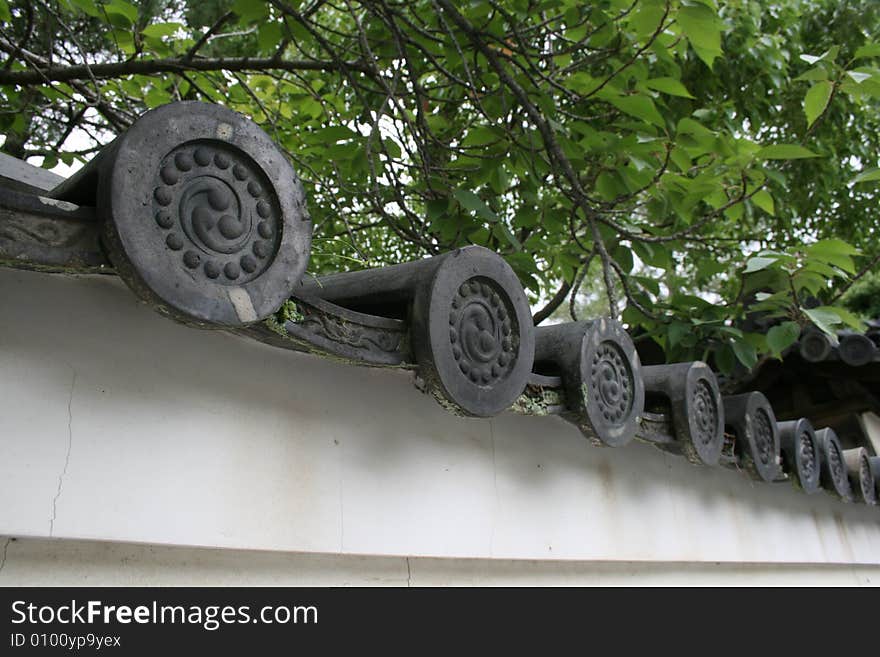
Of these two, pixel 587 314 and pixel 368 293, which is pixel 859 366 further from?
pixel 587 314

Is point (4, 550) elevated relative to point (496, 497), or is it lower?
lower

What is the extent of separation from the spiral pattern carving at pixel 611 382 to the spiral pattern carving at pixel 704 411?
340 millimetres

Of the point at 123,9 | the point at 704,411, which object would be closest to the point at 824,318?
the point at 704,411

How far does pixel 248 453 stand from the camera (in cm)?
118

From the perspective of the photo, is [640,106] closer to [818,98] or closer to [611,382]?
[818,98]

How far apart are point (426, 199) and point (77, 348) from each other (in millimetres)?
1741

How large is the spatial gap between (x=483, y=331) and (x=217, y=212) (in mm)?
529

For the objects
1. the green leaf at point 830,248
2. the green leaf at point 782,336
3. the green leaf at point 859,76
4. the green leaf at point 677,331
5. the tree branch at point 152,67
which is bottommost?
the green leaf at point 782,336

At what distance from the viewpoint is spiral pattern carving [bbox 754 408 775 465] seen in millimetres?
2361

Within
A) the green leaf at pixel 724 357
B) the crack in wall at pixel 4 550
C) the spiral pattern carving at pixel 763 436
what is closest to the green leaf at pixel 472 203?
the green leaf at pixel 724 357

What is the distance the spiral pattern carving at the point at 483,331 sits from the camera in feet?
4.18

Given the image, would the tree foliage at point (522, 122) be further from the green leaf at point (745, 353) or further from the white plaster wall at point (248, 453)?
the white plaster wall at point (248, 453)

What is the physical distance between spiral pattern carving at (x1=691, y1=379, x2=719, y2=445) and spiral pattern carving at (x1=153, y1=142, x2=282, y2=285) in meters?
1.34
